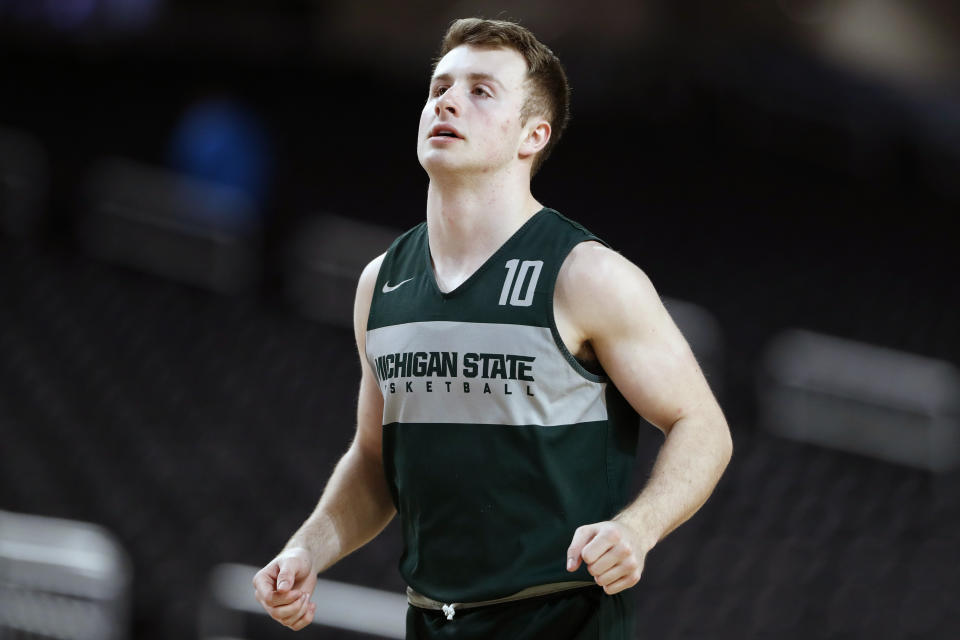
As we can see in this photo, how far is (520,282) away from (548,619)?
2.13 ft

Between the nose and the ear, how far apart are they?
160mm

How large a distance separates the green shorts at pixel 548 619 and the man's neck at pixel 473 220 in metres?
0.64

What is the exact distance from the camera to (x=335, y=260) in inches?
437

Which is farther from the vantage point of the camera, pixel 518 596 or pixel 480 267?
pixel 480 267

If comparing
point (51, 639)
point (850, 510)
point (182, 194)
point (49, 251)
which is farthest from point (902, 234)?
point (51, 639)

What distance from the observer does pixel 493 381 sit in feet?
8.39

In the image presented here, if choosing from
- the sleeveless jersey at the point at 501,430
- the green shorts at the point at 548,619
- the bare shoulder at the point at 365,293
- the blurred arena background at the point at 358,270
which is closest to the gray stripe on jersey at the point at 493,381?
the sleeveless jersey at the point at 501,430

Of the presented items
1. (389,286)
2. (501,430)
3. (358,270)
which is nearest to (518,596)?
(501,430)

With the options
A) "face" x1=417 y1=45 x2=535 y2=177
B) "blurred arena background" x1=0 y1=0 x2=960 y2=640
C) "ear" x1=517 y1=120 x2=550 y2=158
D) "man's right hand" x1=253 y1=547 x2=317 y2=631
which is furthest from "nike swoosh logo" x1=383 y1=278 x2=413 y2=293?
"blurred arena background" x1=0 y1=0 x2=960 y2=640

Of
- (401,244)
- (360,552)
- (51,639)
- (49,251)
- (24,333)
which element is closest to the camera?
(401,244)

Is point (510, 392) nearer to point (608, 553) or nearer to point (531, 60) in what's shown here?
point (608, 553)

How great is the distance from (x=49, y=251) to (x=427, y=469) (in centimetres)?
964

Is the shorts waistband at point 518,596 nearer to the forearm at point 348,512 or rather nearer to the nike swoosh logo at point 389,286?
the forearm at point 348,512

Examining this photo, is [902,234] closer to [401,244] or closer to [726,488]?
[726,488]
